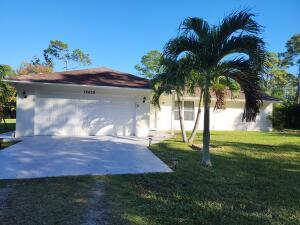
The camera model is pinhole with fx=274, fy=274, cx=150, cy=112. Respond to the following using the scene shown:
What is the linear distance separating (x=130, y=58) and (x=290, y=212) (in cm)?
4007

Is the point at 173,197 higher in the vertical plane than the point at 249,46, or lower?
lower

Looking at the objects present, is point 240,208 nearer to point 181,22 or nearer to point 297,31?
point 181,22

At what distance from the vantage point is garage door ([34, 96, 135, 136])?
1383cm

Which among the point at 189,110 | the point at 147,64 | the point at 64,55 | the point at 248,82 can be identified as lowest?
the point at 189,110

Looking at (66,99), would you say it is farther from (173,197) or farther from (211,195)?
(211,195)

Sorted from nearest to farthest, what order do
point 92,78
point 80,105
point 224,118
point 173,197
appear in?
point 173,197 < point 80,105 < point 92,78 < point 224,118

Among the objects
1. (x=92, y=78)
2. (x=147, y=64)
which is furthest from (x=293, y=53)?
(x=92, y=78)

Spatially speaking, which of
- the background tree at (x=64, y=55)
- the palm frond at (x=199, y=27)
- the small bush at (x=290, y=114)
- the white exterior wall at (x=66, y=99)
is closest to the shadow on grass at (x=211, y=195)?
the palm frond at (x=199, y=27)

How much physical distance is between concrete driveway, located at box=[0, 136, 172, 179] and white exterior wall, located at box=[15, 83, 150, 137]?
116 inches

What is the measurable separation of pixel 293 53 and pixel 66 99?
33842 millimetres

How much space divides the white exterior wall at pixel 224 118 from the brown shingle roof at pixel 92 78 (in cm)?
497

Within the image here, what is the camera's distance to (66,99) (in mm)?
14102

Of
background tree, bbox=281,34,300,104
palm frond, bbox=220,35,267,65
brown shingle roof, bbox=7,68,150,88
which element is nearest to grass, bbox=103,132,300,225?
palm frond, bbox=220,35,267,65

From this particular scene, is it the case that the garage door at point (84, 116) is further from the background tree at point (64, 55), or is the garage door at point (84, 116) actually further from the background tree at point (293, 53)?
the background tree at point (64, 55)
